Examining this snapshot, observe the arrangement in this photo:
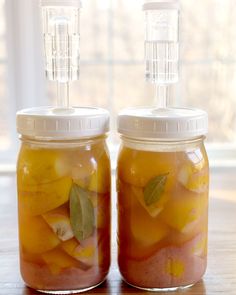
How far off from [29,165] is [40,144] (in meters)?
0.03

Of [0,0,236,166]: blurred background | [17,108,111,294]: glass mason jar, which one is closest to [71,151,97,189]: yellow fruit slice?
[17,108,111,294]: glass mason jar

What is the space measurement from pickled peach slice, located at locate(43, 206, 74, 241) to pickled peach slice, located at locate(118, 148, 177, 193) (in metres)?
0.09

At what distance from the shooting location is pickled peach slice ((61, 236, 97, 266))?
61 centimetres

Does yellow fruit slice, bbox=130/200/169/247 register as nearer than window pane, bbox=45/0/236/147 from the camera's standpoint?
Yes

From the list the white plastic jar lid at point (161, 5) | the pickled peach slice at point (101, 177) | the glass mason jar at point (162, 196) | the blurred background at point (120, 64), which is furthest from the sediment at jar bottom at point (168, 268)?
the blurred background at point (120, 64)

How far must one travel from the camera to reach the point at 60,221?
23.7 inches

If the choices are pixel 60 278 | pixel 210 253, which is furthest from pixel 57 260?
pixel 210 253

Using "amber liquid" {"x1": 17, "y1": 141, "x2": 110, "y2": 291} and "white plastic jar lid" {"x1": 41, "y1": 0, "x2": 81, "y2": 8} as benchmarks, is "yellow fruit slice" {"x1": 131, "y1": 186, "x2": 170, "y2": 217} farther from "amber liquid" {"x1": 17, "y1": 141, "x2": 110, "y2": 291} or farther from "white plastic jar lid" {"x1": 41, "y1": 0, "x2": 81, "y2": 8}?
"white plastic jar lid" {"x1": 41, "y1": 0, "x2": 81, "y2": 8}

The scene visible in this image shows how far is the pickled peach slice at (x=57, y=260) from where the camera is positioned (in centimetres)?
61

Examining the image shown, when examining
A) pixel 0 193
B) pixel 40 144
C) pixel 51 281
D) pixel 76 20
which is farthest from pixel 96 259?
pixel 0 193

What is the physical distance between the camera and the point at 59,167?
0.60m

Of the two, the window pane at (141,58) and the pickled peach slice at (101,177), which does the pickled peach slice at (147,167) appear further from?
the window pane at (141,58)

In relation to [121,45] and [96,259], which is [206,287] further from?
[121,45]

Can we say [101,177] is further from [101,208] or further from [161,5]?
[161,5]
